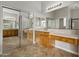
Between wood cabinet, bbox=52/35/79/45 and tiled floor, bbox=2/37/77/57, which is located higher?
wood cabinet, bbox=52/35/79/45

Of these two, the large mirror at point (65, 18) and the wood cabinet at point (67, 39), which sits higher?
the large mirror at point (65, 18)

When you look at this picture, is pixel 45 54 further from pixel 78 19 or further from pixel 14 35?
pixel 78 19

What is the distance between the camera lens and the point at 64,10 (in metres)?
1.71

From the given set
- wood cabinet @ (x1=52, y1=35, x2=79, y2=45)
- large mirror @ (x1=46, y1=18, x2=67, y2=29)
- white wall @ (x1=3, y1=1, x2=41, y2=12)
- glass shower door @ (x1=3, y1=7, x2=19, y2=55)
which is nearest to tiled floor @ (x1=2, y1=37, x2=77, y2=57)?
glass shower door @ (x1=3, y1=7, x2=19, y2=55)

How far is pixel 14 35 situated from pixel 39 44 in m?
0.42

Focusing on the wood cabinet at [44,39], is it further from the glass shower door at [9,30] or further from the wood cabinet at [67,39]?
the glass shower door at [9,30]

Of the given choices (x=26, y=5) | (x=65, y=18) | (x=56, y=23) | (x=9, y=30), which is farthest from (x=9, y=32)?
(x=65, y=18)

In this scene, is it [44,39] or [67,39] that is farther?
[44,39]

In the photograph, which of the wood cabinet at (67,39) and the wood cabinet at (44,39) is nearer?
the wood cabinet at (67,39)

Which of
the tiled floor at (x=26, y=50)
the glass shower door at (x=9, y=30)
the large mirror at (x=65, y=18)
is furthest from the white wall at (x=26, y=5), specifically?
the tiled floor at (x=26, y=50)

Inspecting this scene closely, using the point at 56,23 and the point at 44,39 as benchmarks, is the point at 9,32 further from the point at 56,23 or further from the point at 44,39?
the point at 56,23

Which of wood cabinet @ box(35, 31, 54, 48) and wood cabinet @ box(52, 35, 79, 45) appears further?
wood cabinet @ box(35, 31, 54, 48)

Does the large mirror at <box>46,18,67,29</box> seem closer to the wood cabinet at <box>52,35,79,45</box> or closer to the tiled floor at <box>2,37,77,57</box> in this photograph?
the wood cabinet at <box>52,35,79,45</box>

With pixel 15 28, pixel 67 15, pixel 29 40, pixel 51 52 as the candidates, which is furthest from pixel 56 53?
pixel 15 28
